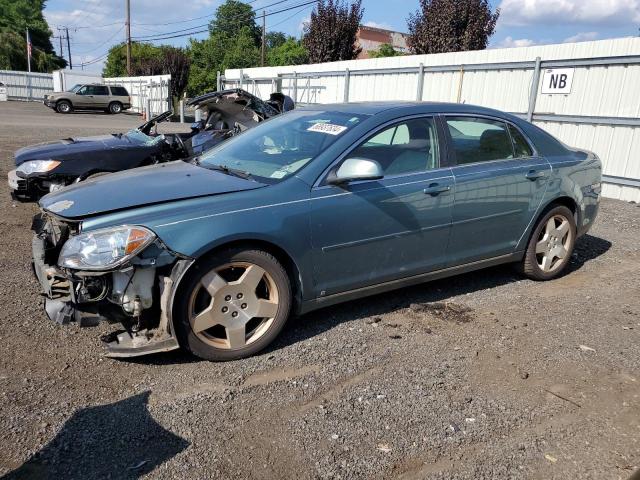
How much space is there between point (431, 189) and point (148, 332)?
7.47 ft

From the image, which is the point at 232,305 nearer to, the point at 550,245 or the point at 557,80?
the point at 550,245

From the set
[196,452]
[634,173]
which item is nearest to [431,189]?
[196,452]

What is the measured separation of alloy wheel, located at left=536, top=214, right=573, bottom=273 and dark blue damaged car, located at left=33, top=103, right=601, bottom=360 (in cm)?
4

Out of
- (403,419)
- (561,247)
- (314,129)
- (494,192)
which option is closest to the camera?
(403,419)

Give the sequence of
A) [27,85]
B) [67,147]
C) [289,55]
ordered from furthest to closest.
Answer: [289,55] → [27,85] → [67,147]

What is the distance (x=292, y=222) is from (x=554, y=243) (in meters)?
2.92

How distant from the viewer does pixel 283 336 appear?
3.93 m

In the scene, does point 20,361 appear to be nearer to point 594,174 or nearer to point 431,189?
point 431,189

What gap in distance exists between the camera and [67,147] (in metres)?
6.80

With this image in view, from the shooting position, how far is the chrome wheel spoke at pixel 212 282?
334 centimetres

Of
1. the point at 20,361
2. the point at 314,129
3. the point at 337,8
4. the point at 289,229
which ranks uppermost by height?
the point at 337,8

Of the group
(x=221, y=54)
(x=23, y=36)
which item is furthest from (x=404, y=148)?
(x=23, y=36)

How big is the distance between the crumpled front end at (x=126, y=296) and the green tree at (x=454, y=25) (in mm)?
19940

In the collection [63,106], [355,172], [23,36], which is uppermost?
[23,36]
